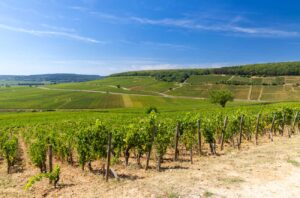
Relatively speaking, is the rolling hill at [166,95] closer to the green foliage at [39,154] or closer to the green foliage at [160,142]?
the green foliage at [160,142]

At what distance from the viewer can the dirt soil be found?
31.3ft

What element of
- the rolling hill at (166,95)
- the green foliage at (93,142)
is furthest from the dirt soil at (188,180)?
the rolling hill at (166,95)

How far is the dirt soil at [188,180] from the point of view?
9.55 m

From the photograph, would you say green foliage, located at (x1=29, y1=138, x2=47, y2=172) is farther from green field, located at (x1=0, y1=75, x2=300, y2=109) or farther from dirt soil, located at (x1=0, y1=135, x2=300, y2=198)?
green field, located at (x1=0, y1=75, x2=300, y2=109)

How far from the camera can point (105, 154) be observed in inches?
508

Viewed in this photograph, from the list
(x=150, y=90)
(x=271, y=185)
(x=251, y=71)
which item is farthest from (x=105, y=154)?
(x=251, y=71)

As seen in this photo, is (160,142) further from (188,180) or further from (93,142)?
(93,142)

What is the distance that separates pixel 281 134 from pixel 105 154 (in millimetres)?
19280

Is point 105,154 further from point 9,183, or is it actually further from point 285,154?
A: point 285,154

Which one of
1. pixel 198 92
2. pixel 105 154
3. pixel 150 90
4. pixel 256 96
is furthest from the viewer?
pixel 150 90

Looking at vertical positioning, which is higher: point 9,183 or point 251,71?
point 251,71

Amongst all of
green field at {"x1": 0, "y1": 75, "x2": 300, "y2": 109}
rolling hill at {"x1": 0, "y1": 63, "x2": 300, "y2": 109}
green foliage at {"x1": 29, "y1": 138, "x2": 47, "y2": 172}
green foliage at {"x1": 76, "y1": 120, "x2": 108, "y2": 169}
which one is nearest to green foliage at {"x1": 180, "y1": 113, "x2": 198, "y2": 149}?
green foliage at {"x1": 76, "y1": 120, "x2": 108, "y2": 169}

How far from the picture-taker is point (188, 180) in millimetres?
10781

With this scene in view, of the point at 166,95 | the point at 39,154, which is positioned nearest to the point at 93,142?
the point at 39,154
